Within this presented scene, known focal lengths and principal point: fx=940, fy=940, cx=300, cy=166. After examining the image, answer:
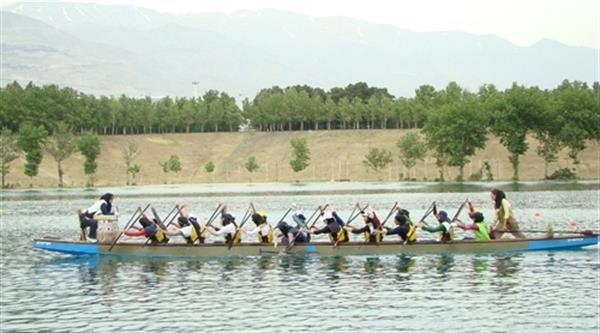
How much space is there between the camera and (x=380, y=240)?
4141cm

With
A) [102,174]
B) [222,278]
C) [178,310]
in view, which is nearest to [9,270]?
[222,278]

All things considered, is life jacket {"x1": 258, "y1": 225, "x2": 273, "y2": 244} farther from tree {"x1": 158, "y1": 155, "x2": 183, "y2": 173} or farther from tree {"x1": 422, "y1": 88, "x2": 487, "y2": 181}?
tree {"x1": 158, "y1": 155, "x2": 183, "y2": 173}

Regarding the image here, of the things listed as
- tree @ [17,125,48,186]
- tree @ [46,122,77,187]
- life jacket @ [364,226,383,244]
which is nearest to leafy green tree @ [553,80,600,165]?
tree @ [46,122,77,187]

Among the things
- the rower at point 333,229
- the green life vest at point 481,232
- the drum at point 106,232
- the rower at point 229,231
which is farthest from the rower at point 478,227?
the drum at point 106,232

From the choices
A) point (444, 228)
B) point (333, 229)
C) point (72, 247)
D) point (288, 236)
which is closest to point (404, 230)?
point (444, 228)

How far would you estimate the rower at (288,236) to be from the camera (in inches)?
1642

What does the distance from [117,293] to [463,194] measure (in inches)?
2419

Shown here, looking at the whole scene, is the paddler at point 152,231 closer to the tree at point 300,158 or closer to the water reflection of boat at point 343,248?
the water reflection of boat at point 343,248

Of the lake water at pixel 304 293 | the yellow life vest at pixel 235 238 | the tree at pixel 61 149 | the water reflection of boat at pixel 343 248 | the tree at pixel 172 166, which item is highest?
the tree at pixel 61 149

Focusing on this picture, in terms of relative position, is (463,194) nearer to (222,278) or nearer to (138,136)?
(222,278)

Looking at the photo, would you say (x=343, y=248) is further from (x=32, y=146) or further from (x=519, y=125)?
(x=32, y=146)

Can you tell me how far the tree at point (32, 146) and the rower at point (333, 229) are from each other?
10538cm

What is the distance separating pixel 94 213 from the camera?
43938mm

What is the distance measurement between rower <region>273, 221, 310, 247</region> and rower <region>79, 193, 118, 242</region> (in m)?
7.89
